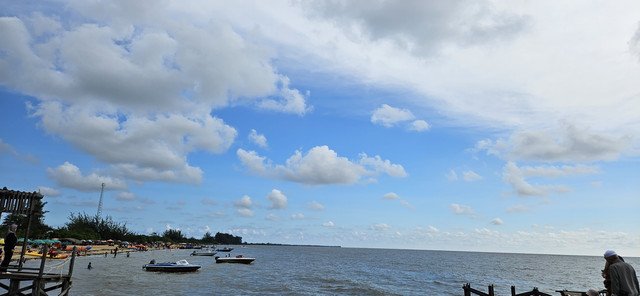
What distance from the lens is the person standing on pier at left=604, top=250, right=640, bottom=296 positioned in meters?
10.1

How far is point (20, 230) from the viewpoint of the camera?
9444 centimetres

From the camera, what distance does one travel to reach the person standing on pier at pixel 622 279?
1010 centimetres

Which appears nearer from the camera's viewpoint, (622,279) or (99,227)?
(622,279)

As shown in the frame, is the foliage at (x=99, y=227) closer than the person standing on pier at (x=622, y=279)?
No

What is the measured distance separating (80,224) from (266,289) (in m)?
136

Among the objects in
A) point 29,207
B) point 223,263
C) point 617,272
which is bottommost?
point 223,263

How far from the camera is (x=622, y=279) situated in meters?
10.2

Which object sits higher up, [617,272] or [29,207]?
[29,207]

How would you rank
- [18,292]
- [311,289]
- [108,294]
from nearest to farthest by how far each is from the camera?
[18,292], [108,294], [311,289]

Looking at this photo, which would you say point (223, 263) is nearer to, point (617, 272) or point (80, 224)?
point (617, 272)

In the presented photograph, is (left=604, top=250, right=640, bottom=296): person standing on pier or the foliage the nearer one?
(left=604, top=250, right=640, bottom=296): person standing on pier

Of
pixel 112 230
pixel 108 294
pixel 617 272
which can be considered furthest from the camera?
pixel 112 230

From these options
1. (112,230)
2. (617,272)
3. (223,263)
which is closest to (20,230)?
(223,263)

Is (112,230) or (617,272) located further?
(112,230)
